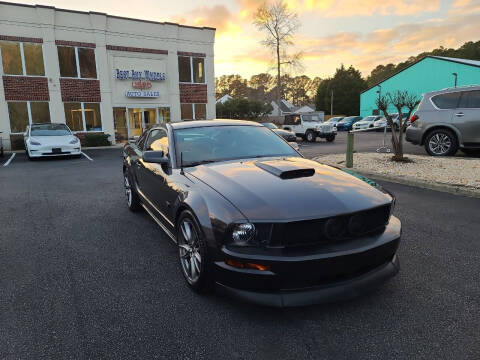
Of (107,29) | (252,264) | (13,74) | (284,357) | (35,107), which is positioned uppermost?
(107,29)

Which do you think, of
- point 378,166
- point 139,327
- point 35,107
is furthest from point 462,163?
point 35,107

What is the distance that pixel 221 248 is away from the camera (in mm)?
2430

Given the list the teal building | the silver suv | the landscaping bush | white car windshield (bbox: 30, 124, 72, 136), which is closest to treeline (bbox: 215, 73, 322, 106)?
the teal building

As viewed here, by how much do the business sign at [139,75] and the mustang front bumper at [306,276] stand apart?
72.1 ft

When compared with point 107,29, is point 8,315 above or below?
below

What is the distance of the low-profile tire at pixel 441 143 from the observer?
9695mm

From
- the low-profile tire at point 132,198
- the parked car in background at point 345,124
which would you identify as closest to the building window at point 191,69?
the parked car in background at point 345,124

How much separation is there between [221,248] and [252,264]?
28 cm

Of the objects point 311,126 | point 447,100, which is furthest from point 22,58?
point 447,100

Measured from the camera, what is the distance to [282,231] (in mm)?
2285

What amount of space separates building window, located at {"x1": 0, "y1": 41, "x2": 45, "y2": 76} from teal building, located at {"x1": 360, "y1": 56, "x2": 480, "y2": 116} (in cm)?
3442

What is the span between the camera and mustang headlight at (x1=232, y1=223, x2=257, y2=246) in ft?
7.63

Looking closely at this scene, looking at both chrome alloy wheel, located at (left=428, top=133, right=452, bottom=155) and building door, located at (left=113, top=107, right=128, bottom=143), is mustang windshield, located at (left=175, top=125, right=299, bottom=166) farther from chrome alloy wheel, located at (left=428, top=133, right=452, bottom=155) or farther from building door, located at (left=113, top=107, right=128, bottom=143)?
building door, located at (left=113, top=107, right=128, bottom=143)

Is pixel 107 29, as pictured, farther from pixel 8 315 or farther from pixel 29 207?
pixel 8 315
